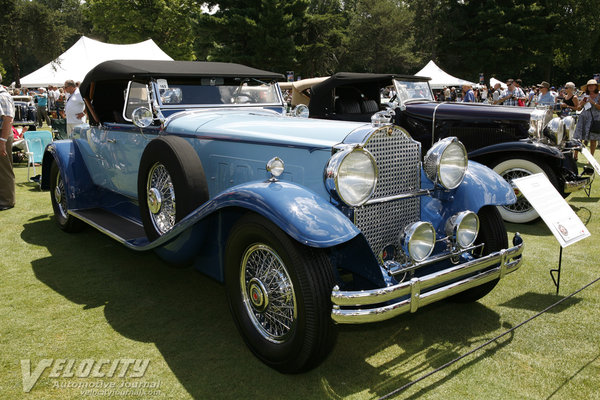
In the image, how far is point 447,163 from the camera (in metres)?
3.16

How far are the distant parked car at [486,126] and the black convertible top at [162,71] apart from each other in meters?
0.84

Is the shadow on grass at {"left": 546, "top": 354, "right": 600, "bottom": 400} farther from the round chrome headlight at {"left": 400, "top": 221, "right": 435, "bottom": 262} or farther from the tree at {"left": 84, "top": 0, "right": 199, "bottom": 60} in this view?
the tree at {"left": 84, "top": 0, "right": 199, "bottom": 60}

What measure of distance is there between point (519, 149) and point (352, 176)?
13.3ft

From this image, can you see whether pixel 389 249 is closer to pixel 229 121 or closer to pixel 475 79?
pixel 229 121

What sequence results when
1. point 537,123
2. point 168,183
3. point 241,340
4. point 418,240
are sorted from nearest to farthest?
point 418,240, point 241,340, point 168,183, point 537,123

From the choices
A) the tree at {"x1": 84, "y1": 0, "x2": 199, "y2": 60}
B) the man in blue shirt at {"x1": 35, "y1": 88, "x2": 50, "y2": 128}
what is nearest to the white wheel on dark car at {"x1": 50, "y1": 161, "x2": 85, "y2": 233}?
the man in blue shirt at {"x1": 35, "y1": 88, "x2": 50, "y2": 128}

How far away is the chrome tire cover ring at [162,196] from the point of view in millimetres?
3746

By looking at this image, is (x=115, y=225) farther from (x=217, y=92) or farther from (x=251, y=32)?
(x=251, y=32)

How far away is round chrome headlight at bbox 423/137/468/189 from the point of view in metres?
3.11

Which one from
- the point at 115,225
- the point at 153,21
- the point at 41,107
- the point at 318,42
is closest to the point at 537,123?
the point at 115,225

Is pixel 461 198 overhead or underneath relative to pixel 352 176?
underneath

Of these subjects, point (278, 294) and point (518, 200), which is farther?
point (518, 200)

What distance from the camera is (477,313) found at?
135 inches

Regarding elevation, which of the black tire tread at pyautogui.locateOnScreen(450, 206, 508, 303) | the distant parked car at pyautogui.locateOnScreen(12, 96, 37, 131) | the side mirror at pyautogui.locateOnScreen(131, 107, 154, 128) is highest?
the side mirror at pyautogui.locateOnScreen(131, 107, 154, 128)
